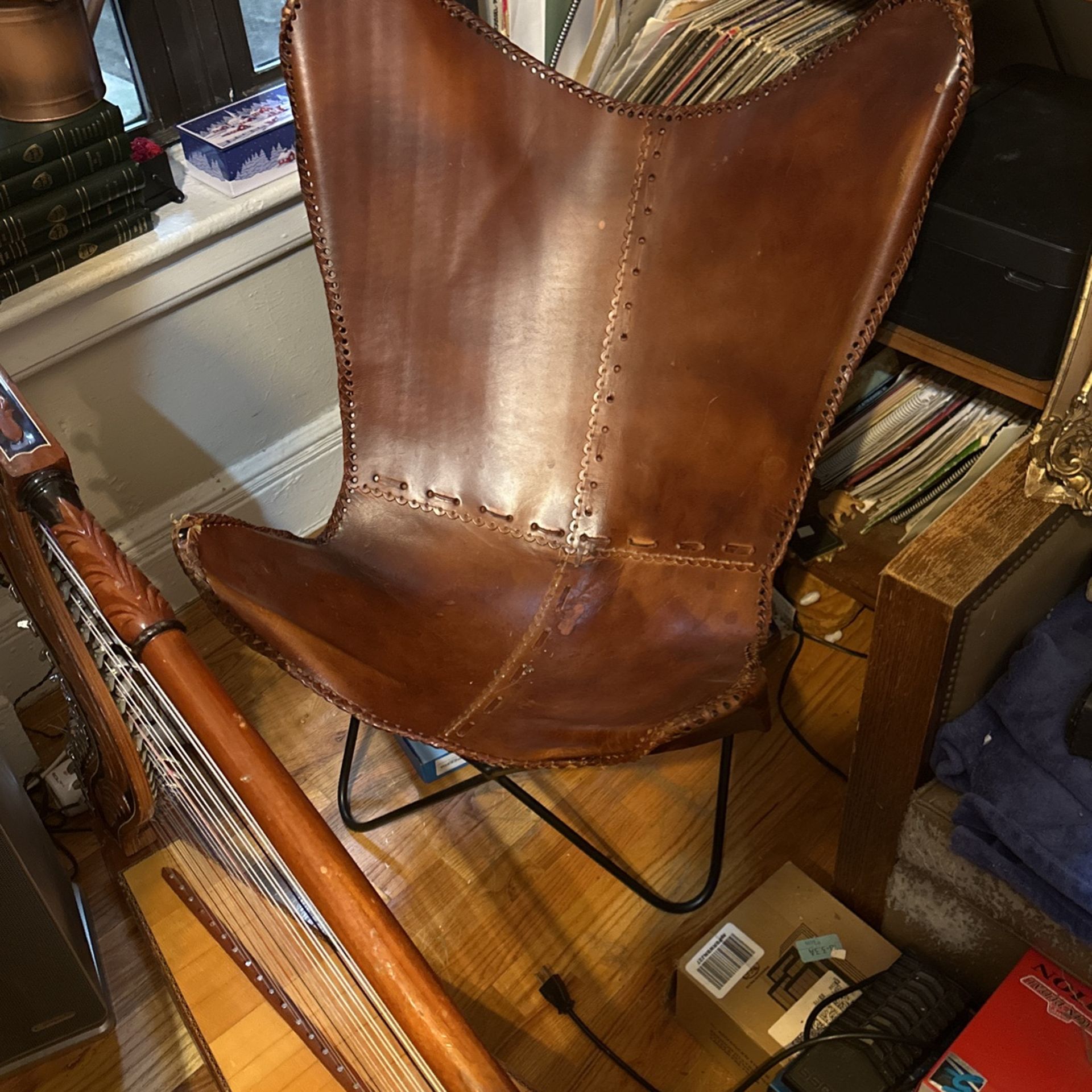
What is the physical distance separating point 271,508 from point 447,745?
0.92 meters

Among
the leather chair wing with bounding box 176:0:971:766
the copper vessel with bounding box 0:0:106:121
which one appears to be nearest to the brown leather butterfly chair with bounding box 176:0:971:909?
the leather chair wing with bounding box 176:0:971:766

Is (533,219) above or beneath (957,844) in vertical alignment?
above

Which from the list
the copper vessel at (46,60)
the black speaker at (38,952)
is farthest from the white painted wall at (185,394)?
the black speaker at (38,952)

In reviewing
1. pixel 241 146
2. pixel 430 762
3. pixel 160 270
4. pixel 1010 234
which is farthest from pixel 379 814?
pixel 1010 234

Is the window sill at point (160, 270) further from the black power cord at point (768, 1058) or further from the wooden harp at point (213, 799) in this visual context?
the black power cord at point (768, 1058)

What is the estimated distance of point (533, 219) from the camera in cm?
126

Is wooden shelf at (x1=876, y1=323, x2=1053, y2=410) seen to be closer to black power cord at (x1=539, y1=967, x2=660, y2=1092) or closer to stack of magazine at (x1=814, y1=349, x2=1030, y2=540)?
stack of magazine at (x1=814, y1=349, x2=1030, y2=540)

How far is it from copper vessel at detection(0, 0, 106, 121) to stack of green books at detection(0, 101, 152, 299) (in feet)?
0.06

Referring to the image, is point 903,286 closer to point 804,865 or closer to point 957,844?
Answer: point 957,844

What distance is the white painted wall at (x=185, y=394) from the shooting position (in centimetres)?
146

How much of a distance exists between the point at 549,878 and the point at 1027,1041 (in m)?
0.59

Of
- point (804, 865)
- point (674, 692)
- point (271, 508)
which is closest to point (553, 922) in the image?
point (804, 865)

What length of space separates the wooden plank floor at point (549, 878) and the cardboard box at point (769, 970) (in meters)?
0.06

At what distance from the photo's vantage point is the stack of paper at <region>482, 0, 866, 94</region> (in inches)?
49.4
